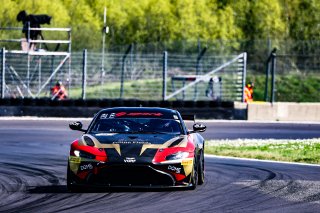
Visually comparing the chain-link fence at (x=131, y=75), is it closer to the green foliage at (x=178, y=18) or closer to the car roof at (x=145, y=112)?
the green foliage at (x=178, y=18)

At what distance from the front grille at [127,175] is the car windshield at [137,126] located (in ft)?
4.33

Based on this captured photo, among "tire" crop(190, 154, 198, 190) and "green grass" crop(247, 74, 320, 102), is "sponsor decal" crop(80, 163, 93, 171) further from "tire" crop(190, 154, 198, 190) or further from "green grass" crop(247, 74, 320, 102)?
"green grass" crop(247, 74, 320, 102)

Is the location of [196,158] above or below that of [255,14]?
below

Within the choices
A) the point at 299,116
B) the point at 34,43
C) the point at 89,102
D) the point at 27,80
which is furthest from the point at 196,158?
the point at 34,43

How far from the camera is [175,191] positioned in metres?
13.9

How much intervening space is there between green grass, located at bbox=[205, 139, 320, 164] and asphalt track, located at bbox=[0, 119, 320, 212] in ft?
3.36

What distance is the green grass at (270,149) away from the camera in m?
21.7

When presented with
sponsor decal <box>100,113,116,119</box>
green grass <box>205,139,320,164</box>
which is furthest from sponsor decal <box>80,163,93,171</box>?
green grass <box>205,139,320,164</box>

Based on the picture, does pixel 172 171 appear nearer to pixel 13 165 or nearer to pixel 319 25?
pixel 13 165

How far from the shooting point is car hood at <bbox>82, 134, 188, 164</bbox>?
13.6 meters

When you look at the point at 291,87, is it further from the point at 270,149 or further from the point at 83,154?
the point at 83,154

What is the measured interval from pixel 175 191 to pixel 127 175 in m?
0.73

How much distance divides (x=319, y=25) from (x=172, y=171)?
70.0 meters

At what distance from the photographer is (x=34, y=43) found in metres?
46.2
